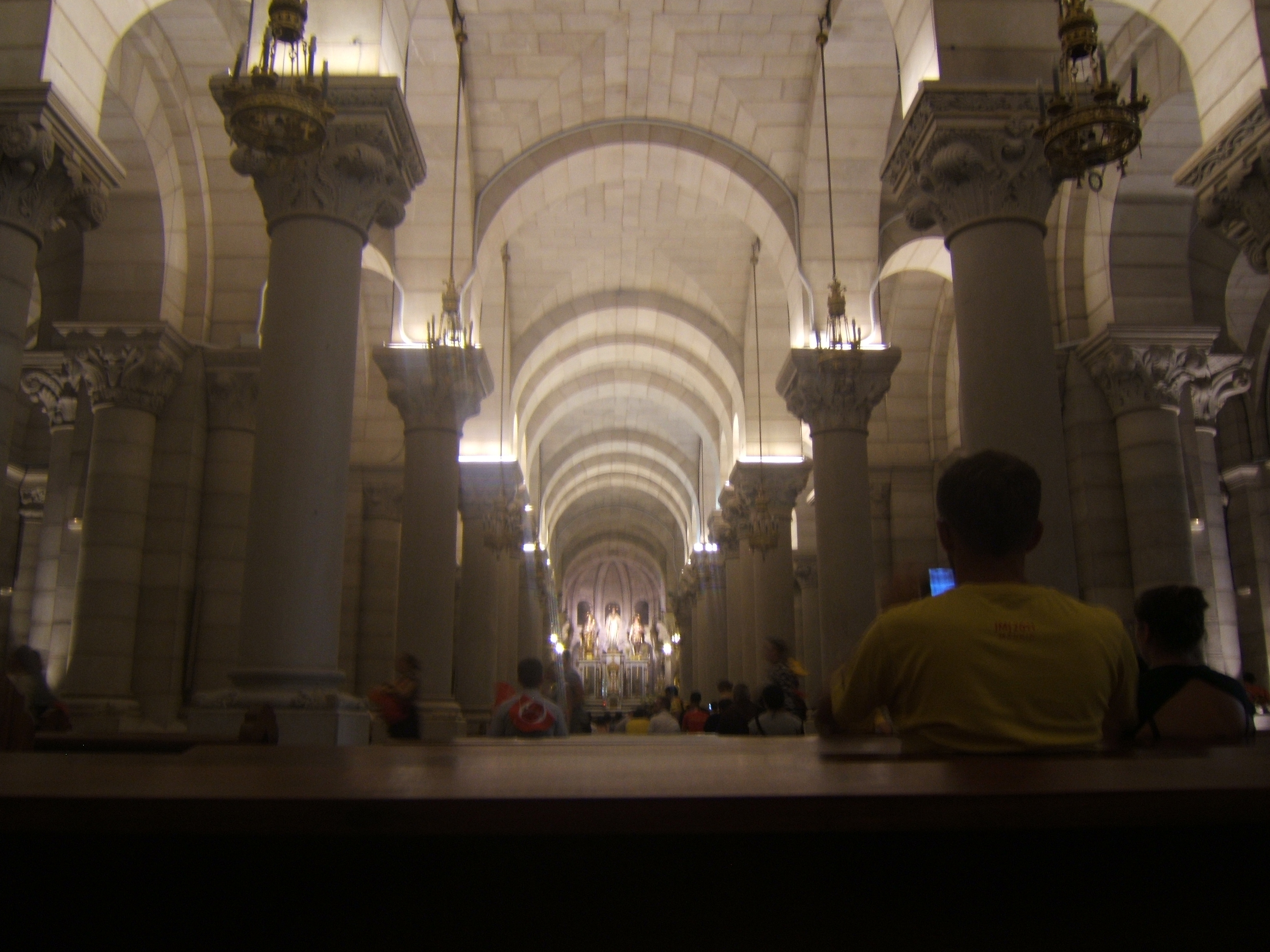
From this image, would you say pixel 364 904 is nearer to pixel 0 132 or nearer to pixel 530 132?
pixel 0 132

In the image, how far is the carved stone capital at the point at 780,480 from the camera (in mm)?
17641

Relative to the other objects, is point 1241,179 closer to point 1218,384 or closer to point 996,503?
point 1218,384

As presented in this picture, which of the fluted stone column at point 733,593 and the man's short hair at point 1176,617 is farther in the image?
the fluted stone column at point 733,593

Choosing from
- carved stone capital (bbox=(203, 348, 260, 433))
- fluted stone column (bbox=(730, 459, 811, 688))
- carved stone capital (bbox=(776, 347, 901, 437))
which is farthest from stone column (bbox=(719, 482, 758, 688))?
carved stone capital (bbox=(203, 348, 260, 433))

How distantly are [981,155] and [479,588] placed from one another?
1108 centimetres

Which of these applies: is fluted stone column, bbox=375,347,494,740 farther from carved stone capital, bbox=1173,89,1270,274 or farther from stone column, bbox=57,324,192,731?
carved stone capital, bbox=1173,89,1270,274

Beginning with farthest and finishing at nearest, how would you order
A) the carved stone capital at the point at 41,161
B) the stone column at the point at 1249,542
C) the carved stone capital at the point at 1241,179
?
1. the stone column at the point at 1249,542
2. the carved stone capital at the point at 1241,179
3. the carved stone capital at the point at 41,161

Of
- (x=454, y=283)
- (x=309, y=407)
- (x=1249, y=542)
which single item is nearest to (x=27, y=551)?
(x=454, y=283)

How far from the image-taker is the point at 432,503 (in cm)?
1122

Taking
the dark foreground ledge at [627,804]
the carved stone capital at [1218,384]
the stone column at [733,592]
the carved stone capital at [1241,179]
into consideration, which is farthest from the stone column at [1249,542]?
the dark foreground ledge at [627,804]

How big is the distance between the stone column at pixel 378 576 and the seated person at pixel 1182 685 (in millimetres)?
13712

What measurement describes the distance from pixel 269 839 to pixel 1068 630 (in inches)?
65.7

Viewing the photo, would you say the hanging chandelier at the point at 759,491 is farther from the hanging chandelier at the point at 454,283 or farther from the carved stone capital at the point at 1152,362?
the carved stone capital at the point at 1152,362

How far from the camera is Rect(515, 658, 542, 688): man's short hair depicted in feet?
22.7
